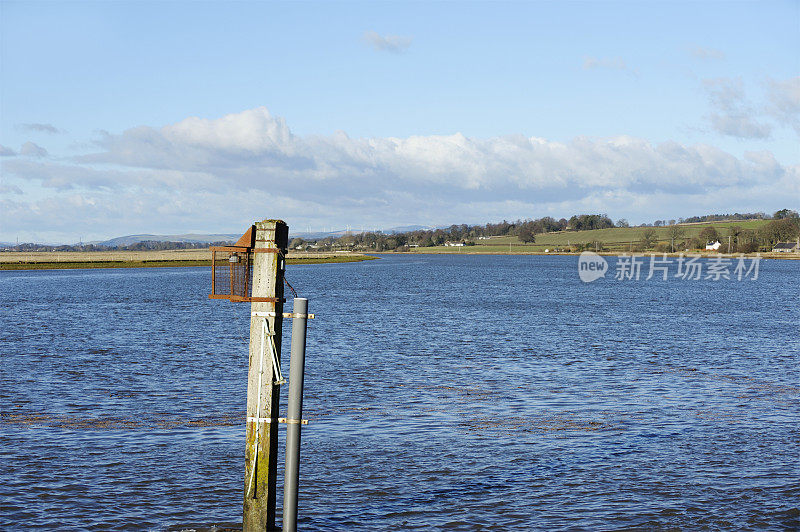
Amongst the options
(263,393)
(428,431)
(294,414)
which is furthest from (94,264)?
(294,414)

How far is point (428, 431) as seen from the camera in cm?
1789

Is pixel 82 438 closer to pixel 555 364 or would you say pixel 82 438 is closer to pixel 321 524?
pixel 321 524

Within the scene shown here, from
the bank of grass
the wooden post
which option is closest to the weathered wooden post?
the wooden post

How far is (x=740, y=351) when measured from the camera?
33.6 m

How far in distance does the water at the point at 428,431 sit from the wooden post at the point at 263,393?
4.21ft

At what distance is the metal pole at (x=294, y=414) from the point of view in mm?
10641

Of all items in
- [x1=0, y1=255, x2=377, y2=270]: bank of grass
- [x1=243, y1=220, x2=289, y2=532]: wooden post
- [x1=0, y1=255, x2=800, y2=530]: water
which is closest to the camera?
[x1=243, y1=220, x2=289, y2=532]: wooden post

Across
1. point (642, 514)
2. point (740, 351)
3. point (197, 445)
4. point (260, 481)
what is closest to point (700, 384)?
point (740, 351)

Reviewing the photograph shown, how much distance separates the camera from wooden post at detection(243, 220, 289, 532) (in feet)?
35.6

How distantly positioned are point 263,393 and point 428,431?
7.77 meters

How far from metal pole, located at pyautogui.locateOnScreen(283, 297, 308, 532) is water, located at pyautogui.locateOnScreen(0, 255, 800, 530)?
52.9 inches

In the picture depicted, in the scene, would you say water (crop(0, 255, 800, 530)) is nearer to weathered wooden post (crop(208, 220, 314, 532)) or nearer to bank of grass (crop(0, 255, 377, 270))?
weathered wooden post (crop(208, 220, 314, 532))

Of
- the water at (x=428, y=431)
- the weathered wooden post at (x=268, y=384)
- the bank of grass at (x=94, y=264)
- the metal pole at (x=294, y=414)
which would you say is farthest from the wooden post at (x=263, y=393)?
the bank of grass at (x=94, y=264)

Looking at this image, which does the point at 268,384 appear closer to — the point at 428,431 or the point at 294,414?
the point at 294,414
